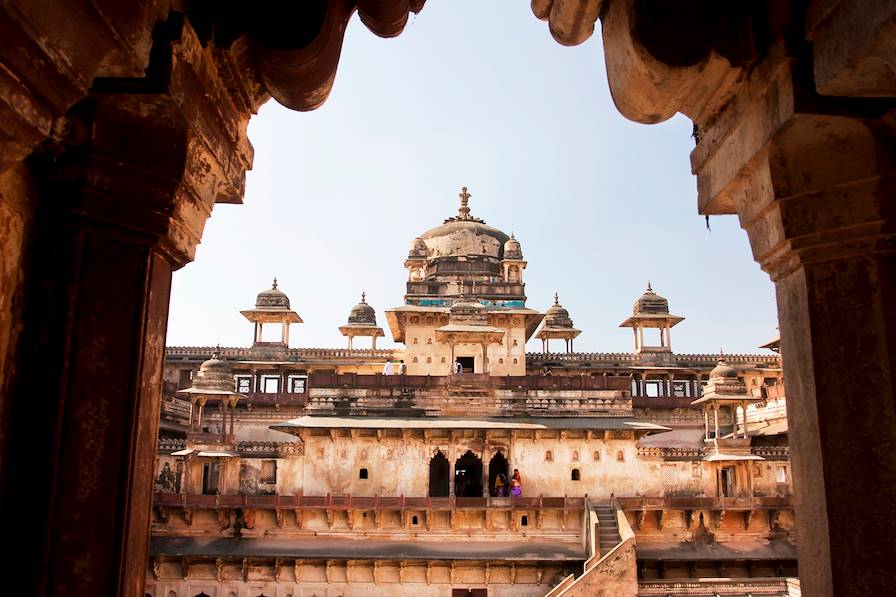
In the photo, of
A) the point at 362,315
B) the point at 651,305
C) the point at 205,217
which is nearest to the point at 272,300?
the point at 362,315

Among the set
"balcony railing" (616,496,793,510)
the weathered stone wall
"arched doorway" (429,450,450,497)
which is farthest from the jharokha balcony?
"arched doorway" (429,450,450,497)

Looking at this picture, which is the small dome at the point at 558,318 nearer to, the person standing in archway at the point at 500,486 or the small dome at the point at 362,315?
the small dome at the point at 362,315

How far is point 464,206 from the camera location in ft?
149

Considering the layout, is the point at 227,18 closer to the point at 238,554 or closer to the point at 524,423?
the point at 238,554

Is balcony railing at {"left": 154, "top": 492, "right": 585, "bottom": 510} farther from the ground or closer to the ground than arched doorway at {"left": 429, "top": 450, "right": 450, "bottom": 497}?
closer to the ground

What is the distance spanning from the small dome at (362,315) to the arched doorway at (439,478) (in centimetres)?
1862

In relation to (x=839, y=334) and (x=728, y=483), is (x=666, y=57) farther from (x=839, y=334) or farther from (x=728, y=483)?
(x=728, y=483)

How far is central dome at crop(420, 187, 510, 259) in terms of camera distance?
136ft

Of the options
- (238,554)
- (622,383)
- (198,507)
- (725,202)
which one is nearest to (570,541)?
(622,383)

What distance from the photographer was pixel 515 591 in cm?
2138

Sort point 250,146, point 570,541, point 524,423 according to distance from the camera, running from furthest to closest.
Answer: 1. point 524,423
2. point 570,541
3. point 250,146

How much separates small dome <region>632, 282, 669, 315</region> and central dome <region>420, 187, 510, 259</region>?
861cm

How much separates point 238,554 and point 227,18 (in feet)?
67.7

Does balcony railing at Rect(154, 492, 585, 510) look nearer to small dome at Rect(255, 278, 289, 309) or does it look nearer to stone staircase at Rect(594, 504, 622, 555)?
stone staircase at Rect(594, 504, 622, 555)
